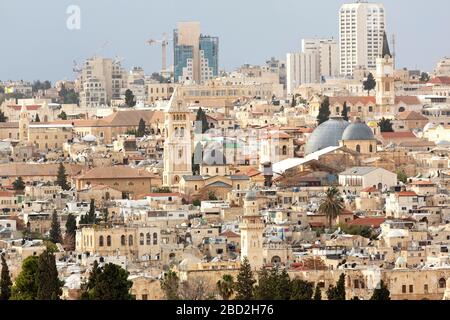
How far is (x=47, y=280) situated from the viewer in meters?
29.0

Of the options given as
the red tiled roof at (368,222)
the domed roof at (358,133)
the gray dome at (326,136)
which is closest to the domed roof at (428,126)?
the gray dome at (326,136)

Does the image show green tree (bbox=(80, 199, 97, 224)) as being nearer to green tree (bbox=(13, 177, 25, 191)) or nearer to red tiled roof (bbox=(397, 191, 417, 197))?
red tiled roof (bbox=(397, 191, 417, 197))

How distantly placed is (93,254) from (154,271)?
11.9 ft

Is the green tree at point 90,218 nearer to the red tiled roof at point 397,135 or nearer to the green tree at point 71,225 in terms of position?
the green tree at point 71,225

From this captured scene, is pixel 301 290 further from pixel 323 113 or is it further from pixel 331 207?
pixel 323 113

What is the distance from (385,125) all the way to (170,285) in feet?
132

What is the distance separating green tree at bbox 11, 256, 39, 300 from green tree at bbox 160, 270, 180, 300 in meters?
1.69

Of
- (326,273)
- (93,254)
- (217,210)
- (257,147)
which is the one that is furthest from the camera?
(257,147)

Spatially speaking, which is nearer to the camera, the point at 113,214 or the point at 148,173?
the point at 113,214

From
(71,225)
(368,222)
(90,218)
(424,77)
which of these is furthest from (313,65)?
(71,225)

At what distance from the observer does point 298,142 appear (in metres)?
65.2

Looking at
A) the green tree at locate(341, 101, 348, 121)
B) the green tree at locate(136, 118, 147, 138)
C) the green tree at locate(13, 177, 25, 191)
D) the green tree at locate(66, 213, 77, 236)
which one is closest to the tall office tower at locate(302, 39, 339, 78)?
the green tree at locate(341, 101, 348, 121)

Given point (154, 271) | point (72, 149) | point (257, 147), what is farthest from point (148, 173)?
point (154, 271)
